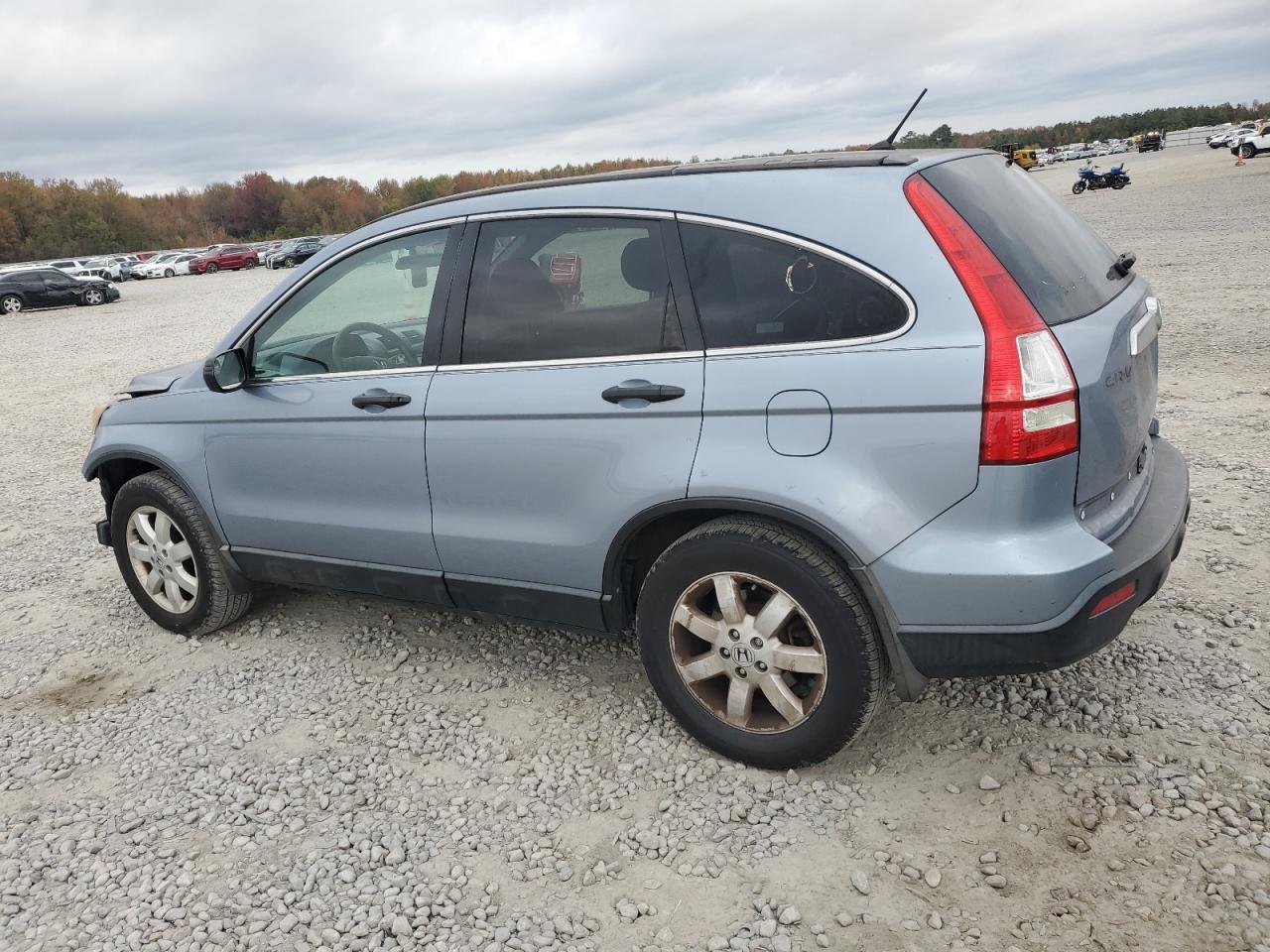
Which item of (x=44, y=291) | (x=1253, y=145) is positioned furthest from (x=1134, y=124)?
(x=44, y=291)

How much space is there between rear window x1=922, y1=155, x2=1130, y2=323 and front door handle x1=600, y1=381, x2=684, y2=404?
0.97 meters

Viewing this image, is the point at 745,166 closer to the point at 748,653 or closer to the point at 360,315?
the point at 748,653

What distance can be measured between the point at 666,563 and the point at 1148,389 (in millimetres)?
1657

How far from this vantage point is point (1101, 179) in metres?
39.2

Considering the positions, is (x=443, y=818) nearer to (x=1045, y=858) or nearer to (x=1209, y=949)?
(x=1045, y=858)

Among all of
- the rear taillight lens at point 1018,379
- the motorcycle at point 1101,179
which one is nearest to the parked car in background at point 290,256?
the motorcycle at point 1101,179

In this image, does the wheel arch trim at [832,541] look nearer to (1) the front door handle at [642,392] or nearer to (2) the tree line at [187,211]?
(1) the front door handle at [642,392]

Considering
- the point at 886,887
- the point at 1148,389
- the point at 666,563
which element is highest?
the point at 1148,389

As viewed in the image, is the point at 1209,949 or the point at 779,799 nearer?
the point at 1209,949

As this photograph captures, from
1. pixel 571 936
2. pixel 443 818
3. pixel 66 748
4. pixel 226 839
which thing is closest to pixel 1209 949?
pixel 571 936

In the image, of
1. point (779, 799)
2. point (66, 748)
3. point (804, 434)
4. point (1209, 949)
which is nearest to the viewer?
point (1209, 949)

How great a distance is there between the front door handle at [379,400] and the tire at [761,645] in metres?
1.15

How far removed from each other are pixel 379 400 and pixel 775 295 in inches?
61.0

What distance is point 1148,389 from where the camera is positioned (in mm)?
3074
